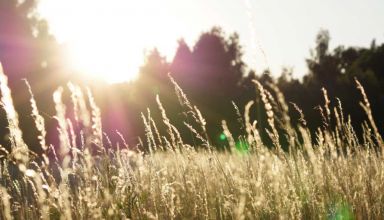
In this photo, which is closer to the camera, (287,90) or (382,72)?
(287,90)

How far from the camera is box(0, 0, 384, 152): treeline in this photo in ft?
58.0

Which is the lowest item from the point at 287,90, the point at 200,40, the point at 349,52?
the point at 287,90

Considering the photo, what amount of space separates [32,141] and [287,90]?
34.5ft

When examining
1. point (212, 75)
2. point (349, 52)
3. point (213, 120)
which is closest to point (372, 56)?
point (349, 52)

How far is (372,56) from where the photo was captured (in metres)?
23.6

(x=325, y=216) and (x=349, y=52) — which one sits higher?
(x=349, y=52)

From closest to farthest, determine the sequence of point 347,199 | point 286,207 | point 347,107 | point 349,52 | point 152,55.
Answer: point 286,207 < point 347,199 < point 347,107 < point 152,55 < point 349,52

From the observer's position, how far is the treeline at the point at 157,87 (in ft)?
58.0

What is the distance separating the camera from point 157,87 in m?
22.0

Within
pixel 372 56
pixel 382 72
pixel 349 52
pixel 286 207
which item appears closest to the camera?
pixel 286 207

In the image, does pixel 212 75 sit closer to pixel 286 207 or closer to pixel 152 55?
pixel 152 55

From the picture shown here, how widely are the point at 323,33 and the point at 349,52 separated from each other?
244cm

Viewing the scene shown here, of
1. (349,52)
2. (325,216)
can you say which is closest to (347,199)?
(325,216)

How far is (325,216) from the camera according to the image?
9.14 ft
